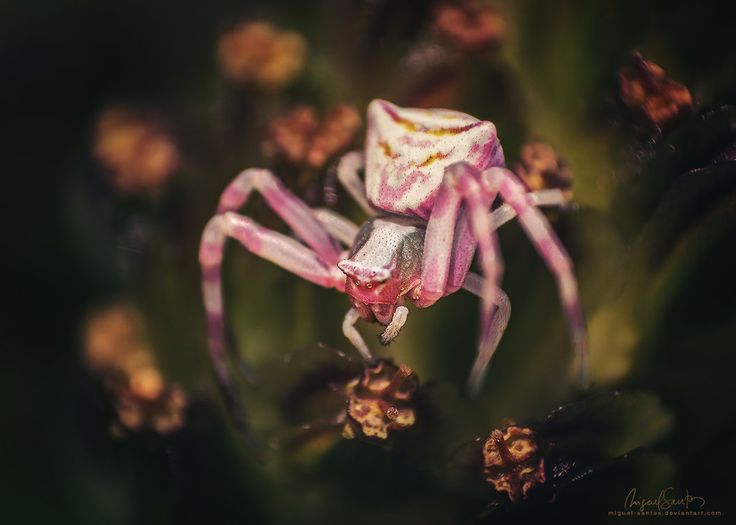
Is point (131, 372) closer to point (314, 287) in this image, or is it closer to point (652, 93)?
point (314, 287)

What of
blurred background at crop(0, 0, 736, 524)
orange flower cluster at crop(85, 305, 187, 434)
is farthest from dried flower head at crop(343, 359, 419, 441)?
orange flower cluster at crop(85, 305, 187, 434)

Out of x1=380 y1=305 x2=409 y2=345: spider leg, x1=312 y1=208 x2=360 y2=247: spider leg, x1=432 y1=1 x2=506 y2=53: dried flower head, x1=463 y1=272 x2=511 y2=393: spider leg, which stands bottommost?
x1=463 y1=272 x2=511 y2=393: spider leg

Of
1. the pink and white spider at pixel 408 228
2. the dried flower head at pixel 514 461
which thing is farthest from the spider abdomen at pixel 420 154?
the dried flower head at pixel 514 461

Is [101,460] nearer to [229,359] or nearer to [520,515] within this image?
[229,359]

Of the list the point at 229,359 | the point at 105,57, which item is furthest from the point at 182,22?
the point at 229,359

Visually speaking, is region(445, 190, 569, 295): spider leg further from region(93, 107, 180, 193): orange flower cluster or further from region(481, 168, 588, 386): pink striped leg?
region(93, 107, 180, 193): orange flower cluster

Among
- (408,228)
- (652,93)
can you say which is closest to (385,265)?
(408,228)

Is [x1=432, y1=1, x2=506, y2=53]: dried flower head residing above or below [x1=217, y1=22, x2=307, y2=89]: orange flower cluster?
below
